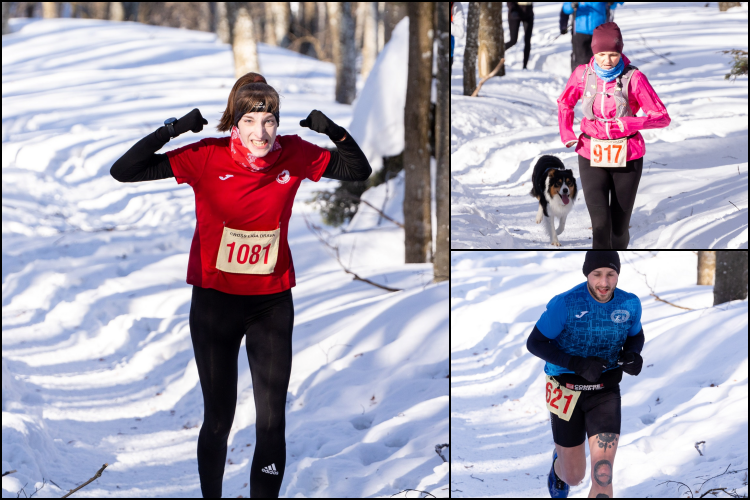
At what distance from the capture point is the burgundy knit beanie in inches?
131

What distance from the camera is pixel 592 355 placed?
11.0 ft

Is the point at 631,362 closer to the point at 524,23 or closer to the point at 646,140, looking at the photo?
the point at 646,140

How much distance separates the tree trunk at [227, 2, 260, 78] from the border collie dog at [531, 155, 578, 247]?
11783 mm

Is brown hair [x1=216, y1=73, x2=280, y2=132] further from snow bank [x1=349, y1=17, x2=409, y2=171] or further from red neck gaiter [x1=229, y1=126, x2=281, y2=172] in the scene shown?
snow bank [x1=349, y1=17, x2=409, y2=171]

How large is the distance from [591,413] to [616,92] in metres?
1.52

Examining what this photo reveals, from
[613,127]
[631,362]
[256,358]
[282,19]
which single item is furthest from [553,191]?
[282,19]

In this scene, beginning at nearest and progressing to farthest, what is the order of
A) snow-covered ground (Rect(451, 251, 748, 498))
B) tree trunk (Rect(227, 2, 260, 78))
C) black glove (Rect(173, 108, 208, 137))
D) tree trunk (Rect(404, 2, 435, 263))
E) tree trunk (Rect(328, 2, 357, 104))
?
black glove (Rect(173, 108, 208, 137)) → snow-covered ground (Rect(451, 251, 748, 498)) → tree trunk (Rect(404, 2, 435, 263)) → tree trunk (Rect(227, 2, 260, 78)) → tree trunk (Rect(328, 2, 357, 104))

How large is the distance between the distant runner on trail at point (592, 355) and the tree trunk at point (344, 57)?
13.2m

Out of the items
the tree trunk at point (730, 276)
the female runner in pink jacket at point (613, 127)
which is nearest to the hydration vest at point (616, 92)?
the female runner in pink jacket at point (613, 127)

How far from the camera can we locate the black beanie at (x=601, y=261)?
329 centimetres

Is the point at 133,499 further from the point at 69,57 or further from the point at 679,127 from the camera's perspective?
the point at 69,57

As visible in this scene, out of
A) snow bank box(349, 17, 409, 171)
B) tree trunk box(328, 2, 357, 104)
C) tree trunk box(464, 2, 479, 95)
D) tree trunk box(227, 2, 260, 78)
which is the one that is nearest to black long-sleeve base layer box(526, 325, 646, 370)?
tree trunk box(464, 2, 479, 95)

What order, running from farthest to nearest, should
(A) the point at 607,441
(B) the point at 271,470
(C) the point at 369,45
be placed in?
1. (C) the point at 369,45
2. (A) the point at 607,441
3. (B) the point at 271,470

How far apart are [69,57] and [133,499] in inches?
710
